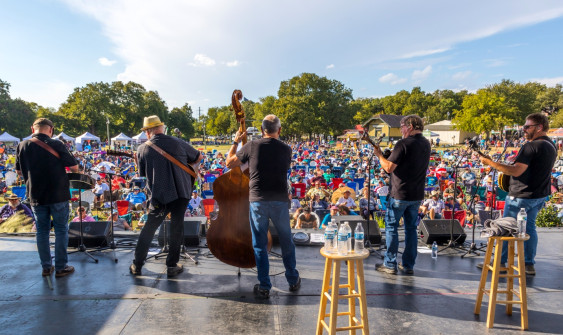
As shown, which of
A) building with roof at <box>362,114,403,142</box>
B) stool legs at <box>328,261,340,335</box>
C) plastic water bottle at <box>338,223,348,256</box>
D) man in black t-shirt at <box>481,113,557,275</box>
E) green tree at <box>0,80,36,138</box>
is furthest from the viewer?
building with roof at <box>362,114,403,142</box>

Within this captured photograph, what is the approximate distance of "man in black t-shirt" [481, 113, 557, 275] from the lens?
126 inches

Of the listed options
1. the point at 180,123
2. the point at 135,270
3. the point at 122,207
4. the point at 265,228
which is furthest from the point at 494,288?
the point at 180,123

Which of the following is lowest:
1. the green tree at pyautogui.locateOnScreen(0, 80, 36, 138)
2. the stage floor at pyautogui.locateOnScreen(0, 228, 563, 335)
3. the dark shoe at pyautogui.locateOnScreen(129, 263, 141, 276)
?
the stage floor at pyautogui.locateOnScreen(0, 228, 563, 335)

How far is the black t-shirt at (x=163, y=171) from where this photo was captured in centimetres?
337

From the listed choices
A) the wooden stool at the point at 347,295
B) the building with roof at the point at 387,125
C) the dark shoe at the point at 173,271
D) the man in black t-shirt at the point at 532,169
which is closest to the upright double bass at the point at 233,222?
the dark shoe at the point at 173,271

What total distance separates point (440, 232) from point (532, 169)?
1650 mm

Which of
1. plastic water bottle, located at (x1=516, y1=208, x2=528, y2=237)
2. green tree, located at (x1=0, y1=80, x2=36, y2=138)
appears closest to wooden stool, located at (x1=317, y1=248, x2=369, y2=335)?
plastic water bottle, located at (x1=516, y1=208, x2=528, y2=237)

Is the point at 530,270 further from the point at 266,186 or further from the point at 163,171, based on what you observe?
the point at 163,171

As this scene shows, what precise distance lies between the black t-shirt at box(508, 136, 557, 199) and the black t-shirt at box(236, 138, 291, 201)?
7.20 feet

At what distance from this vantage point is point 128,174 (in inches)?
597

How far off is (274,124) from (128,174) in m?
13.8

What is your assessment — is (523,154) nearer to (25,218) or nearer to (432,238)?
(432,238)

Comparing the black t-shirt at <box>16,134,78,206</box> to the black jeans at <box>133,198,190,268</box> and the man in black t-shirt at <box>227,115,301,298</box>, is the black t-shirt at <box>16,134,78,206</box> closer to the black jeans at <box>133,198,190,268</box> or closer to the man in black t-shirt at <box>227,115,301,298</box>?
the black jeans at <box>133,198,190,268</box>

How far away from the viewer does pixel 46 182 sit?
3332mm
